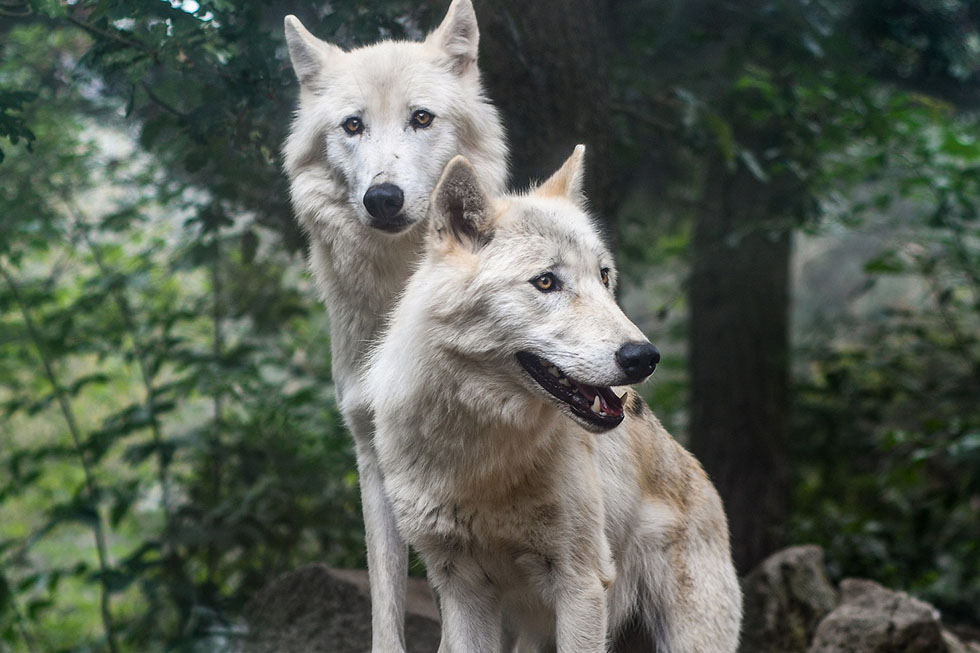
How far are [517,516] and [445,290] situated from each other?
29.5 inches

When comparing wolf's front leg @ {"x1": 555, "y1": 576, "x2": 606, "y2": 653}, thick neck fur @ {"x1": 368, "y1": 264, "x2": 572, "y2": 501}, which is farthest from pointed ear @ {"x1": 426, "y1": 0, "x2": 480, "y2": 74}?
wolf's front leg @ {"x1": 555, "y1": 576, "x2": 606, "y2": 653}

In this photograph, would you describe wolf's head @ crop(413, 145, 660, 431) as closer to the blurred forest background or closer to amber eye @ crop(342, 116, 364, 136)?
amber eye @ crop(342, 116, 364, 136)

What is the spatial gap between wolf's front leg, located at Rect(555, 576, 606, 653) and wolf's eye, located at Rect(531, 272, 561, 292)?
929 mm

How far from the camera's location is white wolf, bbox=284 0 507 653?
315 centimetres

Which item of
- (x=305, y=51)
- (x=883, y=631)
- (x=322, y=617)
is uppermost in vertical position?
(x=305, y=51)

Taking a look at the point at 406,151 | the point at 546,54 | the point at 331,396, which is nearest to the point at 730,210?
the point at 546,54

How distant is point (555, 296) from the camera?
245 centimetres

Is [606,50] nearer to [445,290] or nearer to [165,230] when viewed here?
[445,290]

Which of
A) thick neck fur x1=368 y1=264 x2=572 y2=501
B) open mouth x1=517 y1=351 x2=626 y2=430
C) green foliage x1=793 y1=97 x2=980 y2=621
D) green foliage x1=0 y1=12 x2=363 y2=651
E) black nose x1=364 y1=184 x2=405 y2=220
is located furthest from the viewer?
green foliage x1=793 y1=97 x2=980 y2=621

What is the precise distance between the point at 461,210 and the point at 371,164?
0.62m

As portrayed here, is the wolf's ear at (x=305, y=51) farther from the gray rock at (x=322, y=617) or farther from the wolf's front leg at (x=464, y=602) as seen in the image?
the gray rock at (x=322, y=617)

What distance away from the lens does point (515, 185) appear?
4.06 meters

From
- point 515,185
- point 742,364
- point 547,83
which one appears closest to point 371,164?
point 515,185

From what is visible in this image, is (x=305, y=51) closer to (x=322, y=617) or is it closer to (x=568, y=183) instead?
(x=568, y=183)
